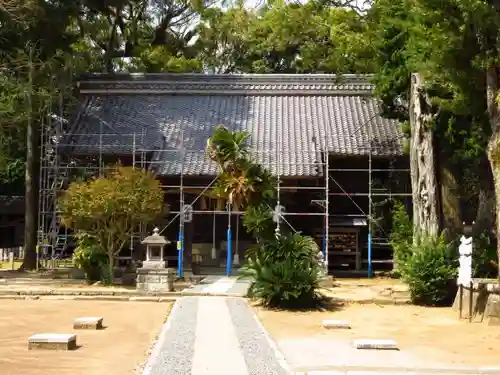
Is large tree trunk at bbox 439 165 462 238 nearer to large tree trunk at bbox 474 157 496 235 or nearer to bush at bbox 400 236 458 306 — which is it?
large tree trunk at bbox 474 157 496 235

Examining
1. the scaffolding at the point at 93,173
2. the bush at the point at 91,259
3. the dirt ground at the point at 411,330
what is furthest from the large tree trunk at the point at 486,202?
the bush at the point at 91,259

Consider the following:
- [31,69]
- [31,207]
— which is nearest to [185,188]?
[31,207]

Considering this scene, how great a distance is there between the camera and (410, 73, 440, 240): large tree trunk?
18.6 metres

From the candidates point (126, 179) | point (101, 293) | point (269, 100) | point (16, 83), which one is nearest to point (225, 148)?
point (126, 179)

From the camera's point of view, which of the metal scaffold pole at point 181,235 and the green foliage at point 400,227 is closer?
the metal scaffold pole at point 181,235

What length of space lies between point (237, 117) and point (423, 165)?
9926 millimetres

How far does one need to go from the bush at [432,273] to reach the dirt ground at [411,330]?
0.43m

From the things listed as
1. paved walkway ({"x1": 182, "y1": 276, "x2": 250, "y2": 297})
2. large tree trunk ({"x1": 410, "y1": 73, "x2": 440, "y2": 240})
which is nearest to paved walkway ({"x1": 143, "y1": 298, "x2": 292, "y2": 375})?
paved walkway ({"x1": 182, "y1": 276, "x2": 250, "y2": 297})

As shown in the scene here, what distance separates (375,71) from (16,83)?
1209 centimetres

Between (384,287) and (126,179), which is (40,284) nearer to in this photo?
(126,179)

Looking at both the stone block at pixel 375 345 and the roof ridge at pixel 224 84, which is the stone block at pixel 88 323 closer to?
the stone block at pixel 375 345

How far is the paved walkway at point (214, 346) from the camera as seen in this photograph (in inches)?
320

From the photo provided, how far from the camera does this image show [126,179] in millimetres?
18156

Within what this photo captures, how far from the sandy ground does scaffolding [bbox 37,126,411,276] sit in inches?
263
